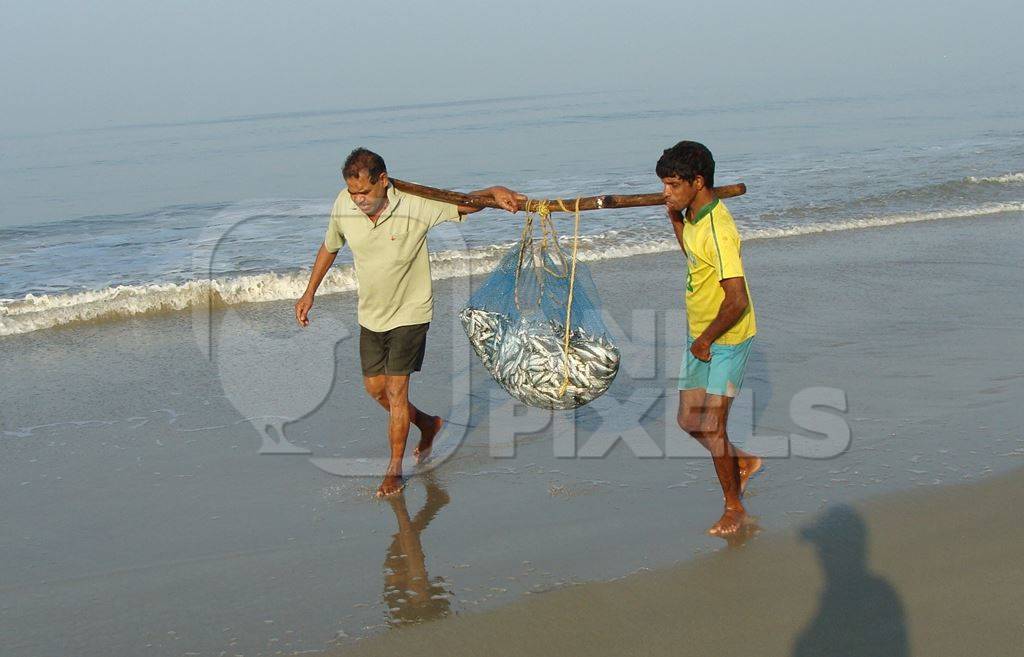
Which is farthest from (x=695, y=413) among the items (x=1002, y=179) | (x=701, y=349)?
(x=1002, y=179)

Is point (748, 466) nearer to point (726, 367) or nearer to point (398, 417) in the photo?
point (726, 367)

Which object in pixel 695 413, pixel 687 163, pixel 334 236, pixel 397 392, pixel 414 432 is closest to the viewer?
pixel 687 163

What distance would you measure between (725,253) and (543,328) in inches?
41.7

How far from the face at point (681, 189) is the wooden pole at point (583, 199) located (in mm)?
143

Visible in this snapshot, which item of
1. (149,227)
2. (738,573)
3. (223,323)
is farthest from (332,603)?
(149,227)

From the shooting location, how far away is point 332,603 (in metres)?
3.93

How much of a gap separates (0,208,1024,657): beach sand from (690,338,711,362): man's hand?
0.77 metres

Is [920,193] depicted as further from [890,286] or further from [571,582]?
[571,582]

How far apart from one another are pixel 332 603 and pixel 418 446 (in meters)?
1.67

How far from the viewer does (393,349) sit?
5.07 metres

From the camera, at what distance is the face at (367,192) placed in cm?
465

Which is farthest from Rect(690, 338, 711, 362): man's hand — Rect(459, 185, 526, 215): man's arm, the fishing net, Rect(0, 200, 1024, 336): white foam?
Rect(0, 200, 1024, 336): white foam

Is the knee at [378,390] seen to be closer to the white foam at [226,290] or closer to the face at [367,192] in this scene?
the face at [367,192]

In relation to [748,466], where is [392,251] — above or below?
above
